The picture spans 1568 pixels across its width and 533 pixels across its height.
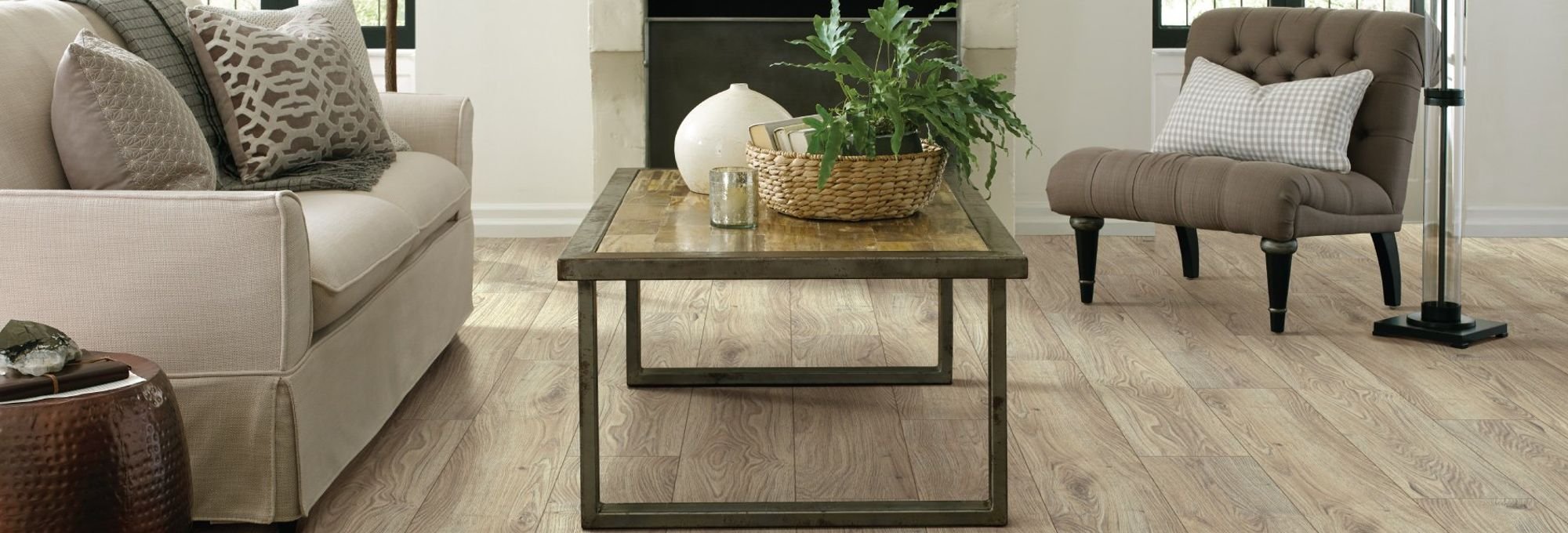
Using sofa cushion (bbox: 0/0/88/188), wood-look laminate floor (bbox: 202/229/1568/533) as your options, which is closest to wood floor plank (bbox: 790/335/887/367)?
wood-look laminate floor (bbox: 202/229/1568/533)

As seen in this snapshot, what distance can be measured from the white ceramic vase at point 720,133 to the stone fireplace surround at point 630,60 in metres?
1.83

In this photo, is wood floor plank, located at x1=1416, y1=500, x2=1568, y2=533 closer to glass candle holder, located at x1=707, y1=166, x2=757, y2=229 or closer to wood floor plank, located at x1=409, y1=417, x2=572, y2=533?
glass candle holder, located at x1=707, y1=166, x2=757, y2=229

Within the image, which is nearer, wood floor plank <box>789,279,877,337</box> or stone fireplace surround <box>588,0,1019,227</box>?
wood floor plank <box>789,279,877,337</box>

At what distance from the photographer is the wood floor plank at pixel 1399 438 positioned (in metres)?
2.38

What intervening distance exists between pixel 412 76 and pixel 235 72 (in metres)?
2.35

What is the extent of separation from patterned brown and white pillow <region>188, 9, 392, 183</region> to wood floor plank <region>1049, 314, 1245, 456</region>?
1.72m

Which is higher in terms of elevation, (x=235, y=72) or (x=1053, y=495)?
(x=235, y=72)

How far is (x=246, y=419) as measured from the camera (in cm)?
210

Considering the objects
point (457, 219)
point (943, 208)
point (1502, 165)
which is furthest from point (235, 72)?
point (1502, 165)

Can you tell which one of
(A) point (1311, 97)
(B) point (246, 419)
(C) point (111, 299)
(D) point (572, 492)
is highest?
(A) point (1311, 97)

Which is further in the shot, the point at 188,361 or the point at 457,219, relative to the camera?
the point at 457,219

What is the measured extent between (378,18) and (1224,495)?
4.01m

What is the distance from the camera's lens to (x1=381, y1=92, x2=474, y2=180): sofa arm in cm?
358

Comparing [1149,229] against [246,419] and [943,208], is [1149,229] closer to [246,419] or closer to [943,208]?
[943,208]
